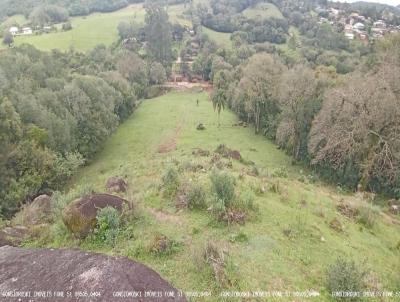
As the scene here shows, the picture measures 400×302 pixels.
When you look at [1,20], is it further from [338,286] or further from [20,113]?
[338,286]

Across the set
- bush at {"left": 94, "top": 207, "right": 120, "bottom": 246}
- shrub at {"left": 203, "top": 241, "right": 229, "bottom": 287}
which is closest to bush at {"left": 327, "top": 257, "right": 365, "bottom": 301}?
shrub at {"left": 203, "top": 241, "right": 229, "bottom": 287}

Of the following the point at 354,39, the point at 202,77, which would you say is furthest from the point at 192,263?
the point at 354,39

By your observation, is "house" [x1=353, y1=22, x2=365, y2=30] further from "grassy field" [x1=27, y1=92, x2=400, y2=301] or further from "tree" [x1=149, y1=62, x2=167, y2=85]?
"grassy field" [x1=27, y1=92, x2=400, y2=301]

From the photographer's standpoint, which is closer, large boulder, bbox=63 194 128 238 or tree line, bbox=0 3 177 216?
large boulder, bbox=63 194 128 238

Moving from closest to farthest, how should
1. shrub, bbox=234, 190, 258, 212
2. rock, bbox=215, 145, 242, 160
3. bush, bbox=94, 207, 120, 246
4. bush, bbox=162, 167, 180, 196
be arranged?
1. bush, bbox=94, 207, 120, 246
2. shrub, bbox=234, 190, 258, 212
3. bush, bbox=162, 167, 180, 196
4. rock, bbox=215, 145, 242, 160

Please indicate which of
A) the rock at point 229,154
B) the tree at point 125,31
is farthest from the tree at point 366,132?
the tree at point 125,31
